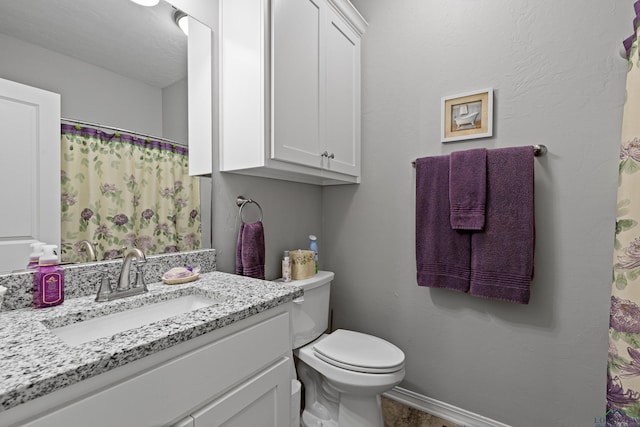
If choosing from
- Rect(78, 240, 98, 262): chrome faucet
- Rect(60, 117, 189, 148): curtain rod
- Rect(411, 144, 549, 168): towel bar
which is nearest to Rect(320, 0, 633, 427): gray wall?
Rect(411, 144, 549, 168): towel bar

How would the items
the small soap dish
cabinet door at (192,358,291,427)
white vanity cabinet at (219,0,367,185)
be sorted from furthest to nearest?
white vanity cabinet at (219,0,367,185), the small soap dish, cabinet door at (192,358,291,427)

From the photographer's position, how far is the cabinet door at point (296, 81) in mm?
1207

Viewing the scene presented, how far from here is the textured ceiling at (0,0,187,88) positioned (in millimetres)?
872

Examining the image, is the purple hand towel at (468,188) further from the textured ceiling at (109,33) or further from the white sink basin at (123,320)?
the textured ceiling at (109,33)

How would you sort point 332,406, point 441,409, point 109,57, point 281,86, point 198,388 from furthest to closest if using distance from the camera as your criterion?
1. point 441,409
2. point 332,406
3. point 281,86
4. point 109,57
5. point 198,388

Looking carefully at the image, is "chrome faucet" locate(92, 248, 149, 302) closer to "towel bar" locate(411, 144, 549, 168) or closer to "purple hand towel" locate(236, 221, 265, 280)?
"purple hand towel" locate(236, 221, 265, 280)

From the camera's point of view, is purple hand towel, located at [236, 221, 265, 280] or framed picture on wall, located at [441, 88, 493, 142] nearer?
purple hand towel, located at [236, 221, 265, 280]

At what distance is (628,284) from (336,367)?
1.09 metres

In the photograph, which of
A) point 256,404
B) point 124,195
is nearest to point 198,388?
point 256,404

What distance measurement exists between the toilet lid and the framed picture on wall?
1104mm

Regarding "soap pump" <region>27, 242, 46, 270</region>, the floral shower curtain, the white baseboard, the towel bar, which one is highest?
the towel bar

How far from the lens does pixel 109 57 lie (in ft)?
3.38

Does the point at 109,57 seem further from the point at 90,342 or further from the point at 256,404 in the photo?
the point at 256,404

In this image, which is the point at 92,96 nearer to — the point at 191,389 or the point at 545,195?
the point at 191,389
